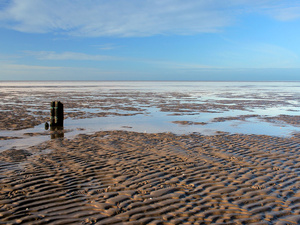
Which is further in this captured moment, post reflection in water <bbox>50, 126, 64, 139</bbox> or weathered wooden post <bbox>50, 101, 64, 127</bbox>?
weathered wooden post <bbox>50, 101, 64, 127</bbox>

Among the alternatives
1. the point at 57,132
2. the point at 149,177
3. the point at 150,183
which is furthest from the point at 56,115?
the point at 150,183

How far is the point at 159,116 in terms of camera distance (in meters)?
19.4

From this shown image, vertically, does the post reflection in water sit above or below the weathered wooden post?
below

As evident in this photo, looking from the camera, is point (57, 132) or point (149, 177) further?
point (57, 132)

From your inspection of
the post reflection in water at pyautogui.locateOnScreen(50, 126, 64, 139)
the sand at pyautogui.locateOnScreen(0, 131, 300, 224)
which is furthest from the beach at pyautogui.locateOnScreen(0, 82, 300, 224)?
the post reflection in water at pyautogui.locateOnScreen(50, 126, 64, 139)

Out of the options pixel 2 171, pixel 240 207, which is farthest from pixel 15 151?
pixel 240 207

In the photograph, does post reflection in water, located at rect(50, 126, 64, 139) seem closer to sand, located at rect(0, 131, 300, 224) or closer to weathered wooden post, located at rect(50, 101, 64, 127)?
weathered wooden post, located at rect(50, 101, 64, 127)

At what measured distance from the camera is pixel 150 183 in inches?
266

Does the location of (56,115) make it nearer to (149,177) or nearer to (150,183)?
(149,177)

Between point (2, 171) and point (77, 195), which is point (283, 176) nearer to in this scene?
point (77, 195)

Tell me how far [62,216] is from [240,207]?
3633 mm

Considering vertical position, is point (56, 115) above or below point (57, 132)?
above

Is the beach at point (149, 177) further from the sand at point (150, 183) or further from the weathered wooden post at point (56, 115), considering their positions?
the weathered wooden post at point (56, 115)

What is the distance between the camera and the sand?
515 cm
